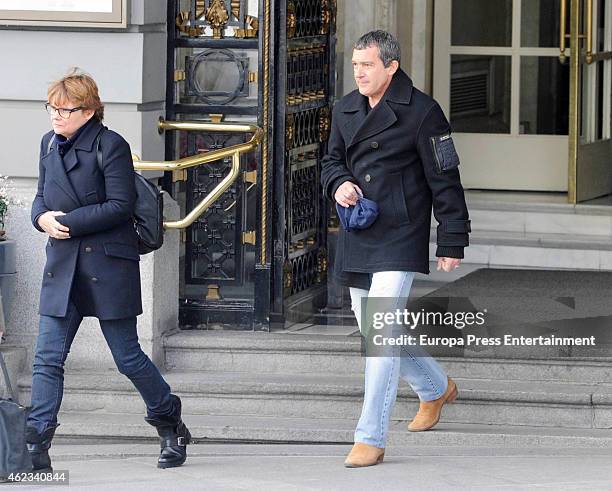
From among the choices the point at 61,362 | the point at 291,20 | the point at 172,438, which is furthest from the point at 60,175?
the point at 291,20

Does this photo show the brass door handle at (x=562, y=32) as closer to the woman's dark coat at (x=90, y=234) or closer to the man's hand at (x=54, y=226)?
the woman's dark coat at (x=90, y=234)

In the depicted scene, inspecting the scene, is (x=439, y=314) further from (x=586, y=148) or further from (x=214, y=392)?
(x=586, y=148)

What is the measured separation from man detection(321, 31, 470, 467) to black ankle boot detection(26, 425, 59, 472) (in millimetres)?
1294

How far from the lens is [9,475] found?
668 centimetres

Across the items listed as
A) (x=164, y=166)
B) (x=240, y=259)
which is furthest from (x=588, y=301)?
(x=164, y=166)

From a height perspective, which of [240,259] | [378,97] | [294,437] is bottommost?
[294,437]

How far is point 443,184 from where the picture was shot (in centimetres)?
693

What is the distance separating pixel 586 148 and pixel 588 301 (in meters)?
2.59

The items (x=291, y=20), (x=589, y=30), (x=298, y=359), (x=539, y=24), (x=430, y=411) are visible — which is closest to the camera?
(x=430, y=411)

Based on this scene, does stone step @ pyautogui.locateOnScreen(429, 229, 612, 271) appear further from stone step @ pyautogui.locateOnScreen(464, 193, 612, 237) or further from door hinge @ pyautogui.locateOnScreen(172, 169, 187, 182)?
door hinge @ pyautogui.locateOnScreen(172, 169, 187, 182)

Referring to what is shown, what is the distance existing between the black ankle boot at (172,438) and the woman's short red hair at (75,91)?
135cm

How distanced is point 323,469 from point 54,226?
1.59 m

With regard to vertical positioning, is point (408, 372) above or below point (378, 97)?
below

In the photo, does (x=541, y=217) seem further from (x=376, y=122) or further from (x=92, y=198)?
(x=92, y=198)
